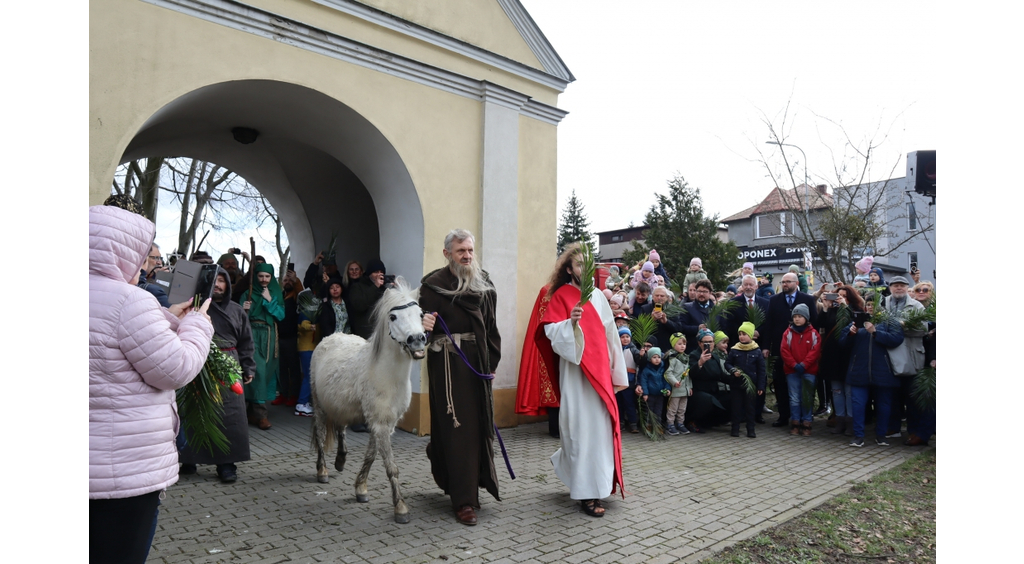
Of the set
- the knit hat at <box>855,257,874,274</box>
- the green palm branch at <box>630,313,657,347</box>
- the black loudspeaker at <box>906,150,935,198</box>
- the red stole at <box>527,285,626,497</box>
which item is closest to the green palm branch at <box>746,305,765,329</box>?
the green palm branch at <box>630,313,657,347</box>

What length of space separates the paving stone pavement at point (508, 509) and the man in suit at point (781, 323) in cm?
163

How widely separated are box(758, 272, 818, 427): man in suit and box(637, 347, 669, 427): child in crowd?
1.82 metres

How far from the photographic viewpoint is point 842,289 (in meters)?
8.56

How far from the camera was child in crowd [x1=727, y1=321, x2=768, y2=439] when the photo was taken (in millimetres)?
8352

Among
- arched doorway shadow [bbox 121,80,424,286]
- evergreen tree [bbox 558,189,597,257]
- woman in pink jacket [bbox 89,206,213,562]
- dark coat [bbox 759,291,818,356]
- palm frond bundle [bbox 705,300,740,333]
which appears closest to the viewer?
woman in pink jacket [bbox 89,206,213,562]

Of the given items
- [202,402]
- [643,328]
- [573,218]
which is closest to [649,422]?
[643,328]

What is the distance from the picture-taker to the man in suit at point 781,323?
356 inches

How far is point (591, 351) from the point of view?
5152mm

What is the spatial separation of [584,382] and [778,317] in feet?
17.0

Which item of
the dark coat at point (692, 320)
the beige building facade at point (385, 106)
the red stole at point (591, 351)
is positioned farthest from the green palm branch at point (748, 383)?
the red stole at point (591, 351)

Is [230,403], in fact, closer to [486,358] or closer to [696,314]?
[486,358]

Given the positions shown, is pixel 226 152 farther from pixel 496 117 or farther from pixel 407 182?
pixel 496 117

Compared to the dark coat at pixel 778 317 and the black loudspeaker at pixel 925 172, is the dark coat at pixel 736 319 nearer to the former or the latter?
the dark coat at pixel 778 317

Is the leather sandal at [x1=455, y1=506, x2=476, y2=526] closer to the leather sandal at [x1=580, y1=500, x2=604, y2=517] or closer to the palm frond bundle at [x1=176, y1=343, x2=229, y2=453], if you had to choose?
the leather sandal at [x1=580, y1=500, x2=604, y2=517]
